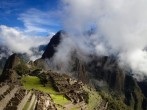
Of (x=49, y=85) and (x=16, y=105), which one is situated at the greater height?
(x=49, y=85)

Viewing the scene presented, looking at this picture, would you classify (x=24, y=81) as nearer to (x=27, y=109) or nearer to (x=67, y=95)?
(x=67, y=95)

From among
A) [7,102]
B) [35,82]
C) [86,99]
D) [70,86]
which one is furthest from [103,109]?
[7,102]

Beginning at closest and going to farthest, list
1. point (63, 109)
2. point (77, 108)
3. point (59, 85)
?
point (63, 109), point (77, 108), point (59, 85)

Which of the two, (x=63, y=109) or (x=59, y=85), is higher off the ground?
(x=59, y=85)

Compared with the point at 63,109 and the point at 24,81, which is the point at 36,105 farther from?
the point at 24,81

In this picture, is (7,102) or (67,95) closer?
(7,102)

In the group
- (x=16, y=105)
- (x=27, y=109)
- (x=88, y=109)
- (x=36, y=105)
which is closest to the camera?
(x=16, y=105)

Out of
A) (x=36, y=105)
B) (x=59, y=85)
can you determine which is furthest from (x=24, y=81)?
(x=36, y=105)

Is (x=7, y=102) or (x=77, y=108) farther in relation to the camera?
(x=77, y=108)

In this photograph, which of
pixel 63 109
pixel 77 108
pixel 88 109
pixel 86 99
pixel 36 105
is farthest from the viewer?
pixel 86 99
